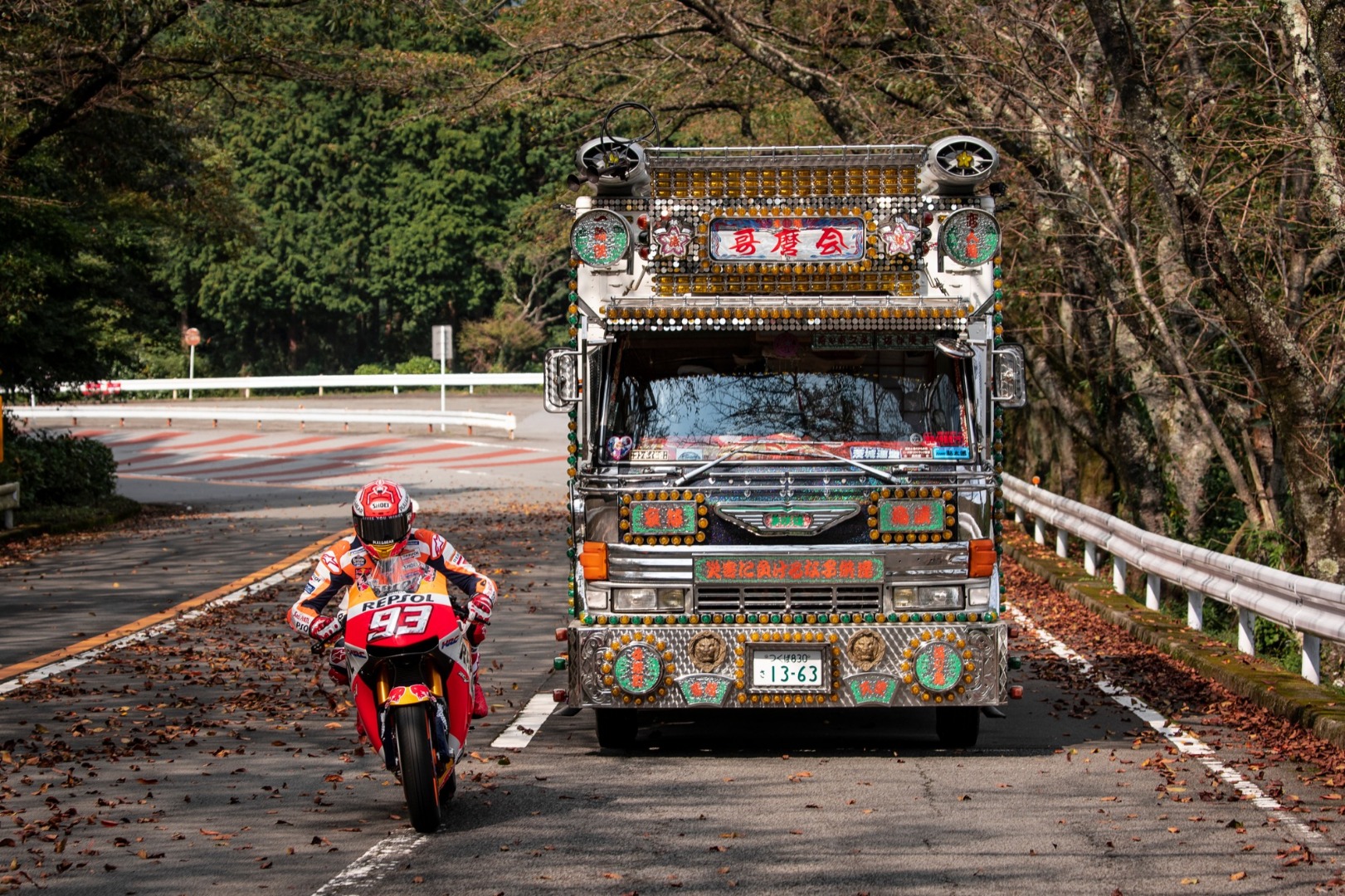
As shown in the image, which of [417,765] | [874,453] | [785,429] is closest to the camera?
[417,765]

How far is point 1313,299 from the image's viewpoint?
1828 cm

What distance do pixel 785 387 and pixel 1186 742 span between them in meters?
3.06

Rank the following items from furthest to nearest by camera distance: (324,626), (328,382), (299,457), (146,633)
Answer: (328,382) → (299,457) → (146,633) → (324,626)

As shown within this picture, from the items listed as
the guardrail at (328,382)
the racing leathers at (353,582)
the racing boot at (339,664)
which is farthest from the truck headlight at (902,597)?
the guardrail at (328,382)

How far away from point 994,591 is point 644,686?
1.95 metres

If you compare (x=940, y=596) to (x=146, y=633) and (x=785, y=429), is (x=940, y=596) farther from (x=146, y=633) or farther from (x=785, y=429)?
(x=146, y=633)

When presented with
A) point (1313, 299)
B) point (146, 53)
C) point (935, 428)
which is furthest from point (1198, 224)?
point (146, 53)

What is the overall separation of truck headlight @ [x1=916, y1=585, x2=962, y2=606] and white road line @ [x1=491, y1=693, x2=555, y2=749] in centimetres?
233

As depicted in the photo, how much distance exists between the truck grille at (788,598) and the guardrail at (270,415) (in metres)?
37.9

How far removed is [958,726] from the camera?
9.62 m

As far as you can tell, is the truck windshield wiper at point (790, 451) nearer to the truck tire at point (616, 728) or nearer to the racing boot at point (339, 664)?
the truck tire at point (616, 728)

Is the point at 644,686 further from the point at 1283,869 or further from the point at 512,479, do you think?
the point at 512,479

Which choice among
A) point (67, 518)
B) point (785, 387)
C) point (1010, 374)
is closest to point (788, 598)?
point (785, 387)

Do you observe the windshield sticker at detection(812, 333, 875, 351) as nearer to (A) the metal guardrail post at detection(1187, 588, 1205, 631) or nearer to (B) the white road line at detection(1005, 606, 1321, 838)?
(B) the white road line at detection(1005, 606, 1321, 838)
